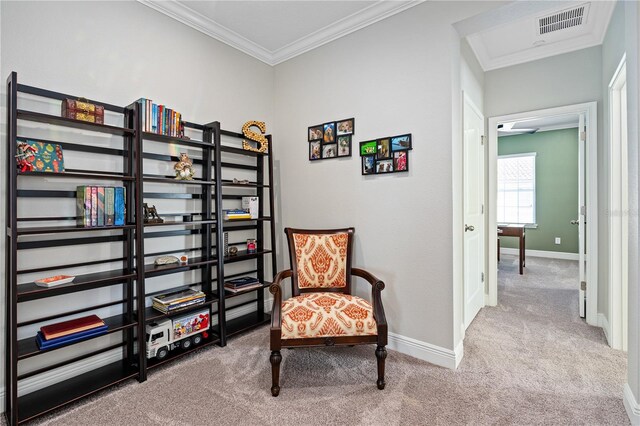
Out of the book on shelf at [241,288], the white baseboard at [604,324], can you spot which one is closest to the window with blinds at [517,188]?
the white baseboard at [604,324]

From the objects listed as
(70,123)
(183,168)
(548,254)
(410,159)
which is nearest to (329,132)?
(410,159)

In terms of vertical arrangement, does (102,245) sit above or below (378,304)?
above

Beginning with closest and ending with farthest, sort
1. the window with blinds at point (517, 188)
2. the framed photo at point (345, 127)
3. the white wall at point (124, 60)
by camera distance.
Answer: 1. the white wall at point (124, 60)
2. the framed photo at point (345, 127)
3. the window with blinds at point (517, 188)

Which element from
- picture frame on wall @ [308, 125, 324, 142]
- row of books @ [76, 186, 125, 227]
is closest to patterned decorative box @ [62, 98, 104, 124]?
row of books @ [76, 186, 125, 227]

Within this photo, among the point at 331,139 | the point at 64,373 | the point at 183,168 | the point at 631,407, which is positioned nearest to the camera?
the point at 631,407

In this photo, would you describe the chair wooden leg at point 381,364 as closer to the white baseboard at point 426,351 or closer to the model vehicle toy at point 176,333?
the white baseboard at point 426,351

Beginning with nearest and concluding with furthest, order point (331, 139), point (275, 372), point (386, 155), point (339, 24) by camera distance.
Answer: point (275, 372) < point (386, 155) < point (339, 24) < point (331, 139)

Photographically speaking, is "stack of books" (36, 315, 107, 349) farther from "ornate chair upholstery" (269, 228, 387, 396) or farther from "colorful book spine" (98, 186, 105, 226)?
"ornate chair upholstery" (269, 228, 387, 396)

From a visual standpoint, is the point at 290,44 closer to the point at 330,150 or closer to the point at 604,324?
the point at 330,150

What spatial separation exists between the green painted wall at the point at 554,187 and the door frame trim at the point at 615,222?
4.12m

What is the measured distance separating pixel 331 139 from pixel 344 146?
0.56 feet

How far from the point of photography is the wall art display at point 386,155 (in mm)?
2406

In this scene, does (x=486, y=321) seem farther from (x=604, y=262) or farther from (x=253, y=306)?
(x=253, y=306)

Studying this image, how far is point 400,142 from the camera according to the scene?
7.95ft
